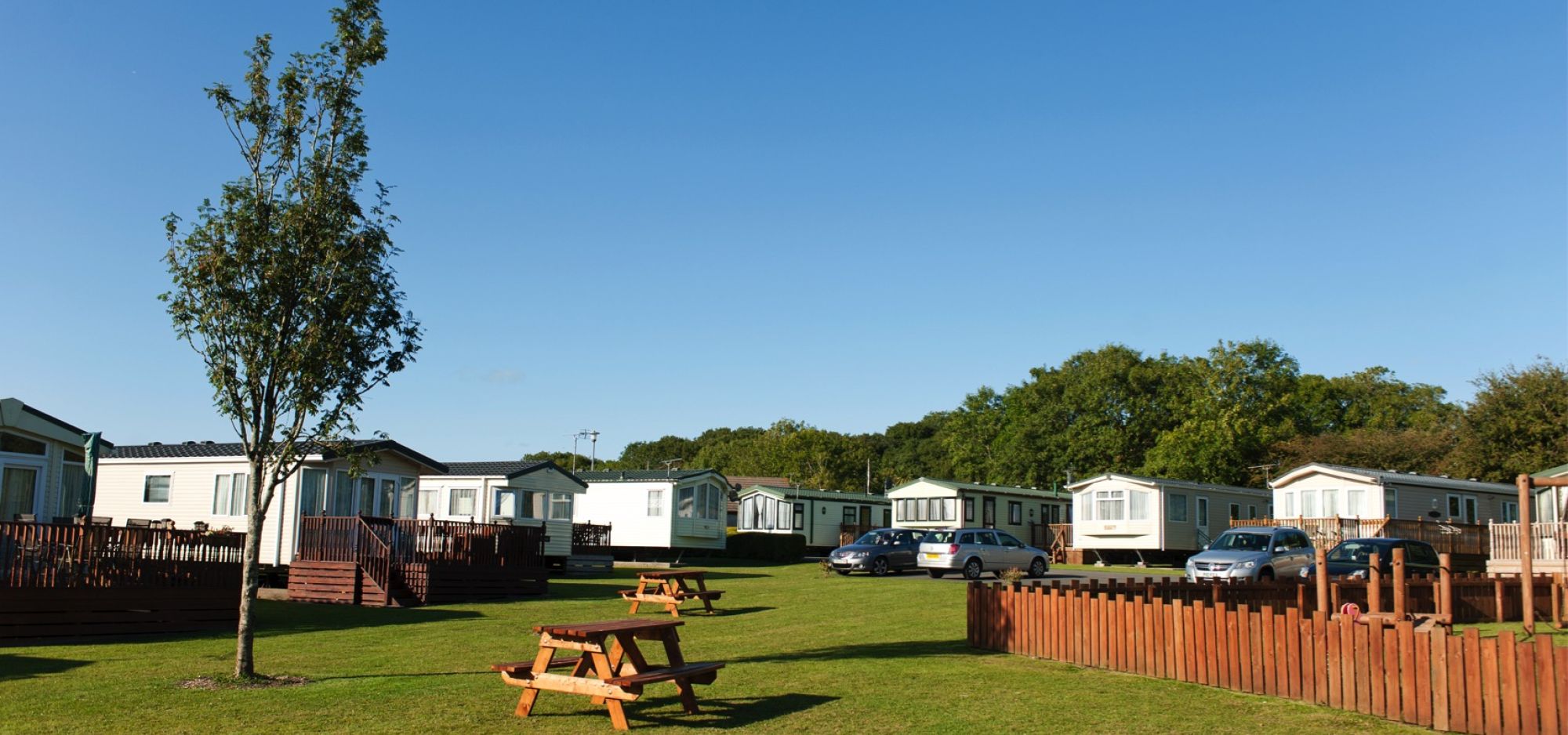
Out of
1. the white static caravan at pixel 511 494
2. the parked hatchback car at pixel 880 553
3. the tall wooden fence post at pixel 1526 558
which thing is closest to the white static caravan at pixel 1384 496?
the parked hatchback car at pixel 880 553

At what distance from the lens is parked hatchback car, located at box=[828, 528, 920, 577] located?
31641mm

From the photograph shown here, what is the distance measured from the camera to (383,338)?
12.5 m

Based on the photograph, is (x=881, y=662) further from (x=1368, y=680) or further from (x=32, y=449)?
(x=32, y=449)

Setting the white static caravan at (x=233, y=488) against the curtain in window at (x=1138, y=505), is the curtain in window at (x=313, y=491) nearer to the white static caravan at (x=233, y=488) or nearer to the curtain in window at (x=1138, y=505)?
the white static caravan at (x=233, y=488)

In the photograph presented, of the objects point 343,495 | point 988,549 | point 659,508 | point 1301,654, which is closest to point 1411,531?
Result: point 988,549

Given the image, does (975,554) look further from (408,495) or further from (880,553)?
(408,495)

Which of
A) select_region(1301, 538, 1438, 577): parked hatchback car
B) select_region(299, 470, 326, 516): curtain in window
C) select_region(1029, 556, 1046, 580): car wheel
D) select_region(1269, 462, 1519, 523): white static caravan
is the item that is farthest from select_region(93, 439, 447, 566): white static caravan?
select_region(1269, 462, 1519, 523): white static caravan

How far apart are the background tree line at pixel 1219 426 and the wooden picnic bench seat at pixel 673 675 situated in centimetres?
4310

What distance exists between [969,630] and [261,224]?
927cm

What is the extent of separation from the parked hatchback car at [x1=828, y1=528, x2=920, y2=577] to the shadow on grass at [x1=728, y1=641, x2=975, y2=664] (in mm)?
16788

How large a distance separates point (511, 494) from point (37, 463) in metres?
15.0

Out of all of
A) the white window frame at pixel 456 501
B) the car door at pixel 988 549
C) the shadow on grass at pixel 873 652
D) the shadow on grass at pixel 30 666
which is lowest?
the shadow on grass at pixel 30 666

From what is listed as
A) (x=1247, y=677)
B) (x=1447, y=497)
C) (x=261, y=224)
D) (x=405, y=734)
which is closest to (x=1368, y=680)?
(x=1247, y=677)

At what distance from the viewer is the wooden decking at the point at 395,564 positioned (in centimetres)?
2206
